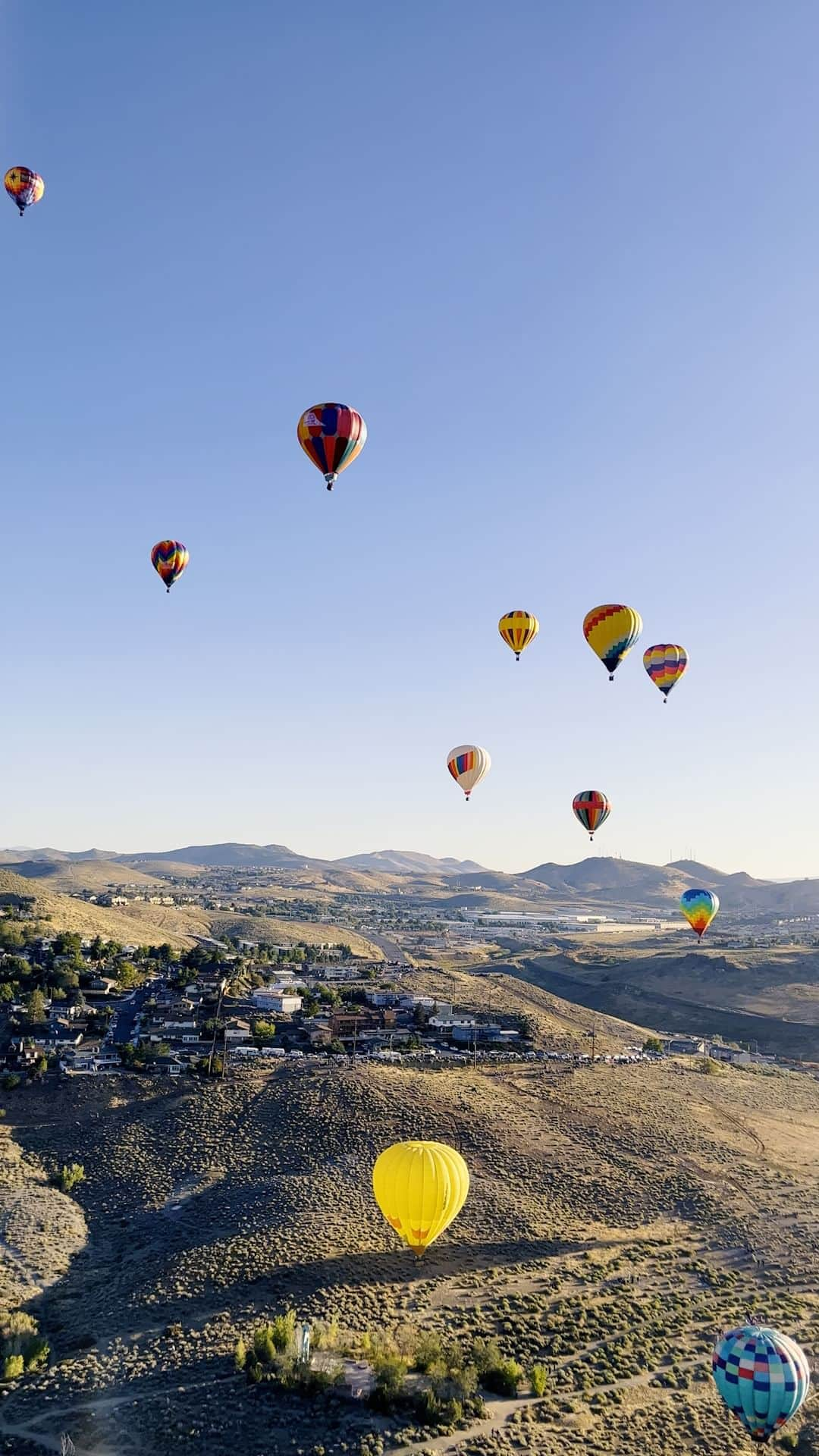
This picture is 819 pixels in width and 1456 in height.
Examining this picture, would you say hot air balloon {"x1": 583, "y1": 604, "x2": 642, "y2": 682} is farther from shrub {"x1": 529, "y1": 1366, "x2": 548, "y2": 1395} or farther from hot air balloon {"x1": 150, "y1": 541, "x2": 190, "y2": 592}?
shrub {"x1": 529, "y1": 1366, "x2": 548, "y2": 1395}

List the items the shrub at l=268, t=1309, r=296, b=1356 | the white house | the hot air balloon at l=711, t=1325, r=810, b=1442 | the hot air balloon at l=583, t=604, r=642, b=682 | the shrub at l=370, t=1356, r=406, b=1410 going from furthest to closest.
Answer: the white house, the hot air balloon at l=583, t=604, r=642, b=682, the shrub at l=268, t=1309, r=296, b=1356, the shrub at l=370, t=1356, r=406, b=1410, the hot air balloon at l=711, t=1325, r=810, b=1442

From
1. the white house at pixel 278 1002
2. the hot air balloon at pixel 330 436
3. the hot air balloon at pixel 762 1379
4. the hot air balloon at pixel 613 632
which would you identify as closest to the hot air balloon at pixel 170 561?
the hot air balloon at pixel 330 436

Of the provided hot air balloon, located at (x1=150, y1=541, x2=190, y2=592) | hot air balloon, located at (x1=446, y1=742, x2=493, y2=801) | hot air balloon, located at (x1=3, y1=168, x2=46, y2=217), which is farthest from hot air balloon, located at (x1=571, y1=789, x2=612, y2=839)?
hot air balloon, located at (x1=3, y1=168, x2=46, y2=217)

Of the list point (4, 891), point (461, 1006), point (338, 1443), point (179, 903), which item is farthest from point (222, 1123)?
point (179, 903)

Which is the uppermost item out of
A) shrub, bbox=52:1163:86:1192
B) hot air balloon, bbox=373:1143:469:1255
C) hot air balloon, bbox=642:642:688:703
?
hot air balloon, bbox=642:642:688:703

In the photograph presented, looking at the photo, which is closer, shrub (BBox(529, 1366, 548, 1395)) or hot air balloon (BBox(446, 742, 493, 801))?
shrub (BBox(529, 1366, 548, 1395))

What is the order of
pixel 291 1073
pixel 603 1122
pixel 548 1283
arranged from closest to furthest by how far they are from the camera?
1. pixel 548 1283
2. pixel 603 1122
3. pixel 291 1073

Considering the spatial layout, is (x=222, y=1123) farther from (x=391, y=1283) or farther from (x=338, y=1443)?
(x=338, y=1443)
